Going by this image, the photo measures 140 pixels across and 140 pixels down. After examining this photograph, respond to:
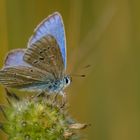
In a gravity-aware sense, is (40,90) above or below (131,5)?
below

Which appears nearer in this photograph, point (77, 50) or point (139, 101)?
point (77, 50)

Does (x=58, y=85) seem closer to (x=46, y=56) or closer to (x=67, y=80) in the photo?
(x=67, y=80)

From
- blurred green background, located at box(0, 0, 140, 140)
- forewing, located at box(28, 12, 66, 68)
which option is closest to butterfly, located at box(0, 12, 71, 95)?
forewing, located at box(28, 12, 66, 68)

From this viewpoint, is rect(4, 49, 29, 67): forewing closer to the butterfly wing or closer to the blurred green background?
the butterfly wing

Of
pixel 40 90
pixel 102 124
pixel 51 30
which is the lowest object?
pixel 102 124

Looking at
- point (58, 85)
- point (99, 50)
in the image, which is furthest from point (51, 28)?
point (99, 50)

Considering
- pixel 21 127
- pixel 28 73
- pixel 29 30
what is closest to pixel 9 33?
pixel 29 30

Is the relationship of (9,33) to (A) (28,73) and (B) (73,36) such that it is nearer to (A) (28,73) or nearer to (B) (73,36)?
(B) (73,36)
